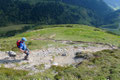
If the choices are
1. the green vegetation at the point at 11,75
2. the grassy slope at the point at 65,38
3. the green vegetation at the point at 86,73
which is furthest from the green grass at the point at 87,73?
the grassy slope at the point at 65,38

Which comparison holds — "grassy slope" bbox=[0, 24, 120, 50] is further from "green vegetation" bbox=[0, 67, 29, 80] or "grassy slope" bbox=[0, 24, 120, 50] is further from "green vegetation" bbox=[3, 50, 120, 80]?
"green vegetation" bbox=[3, 50, 120, 80]

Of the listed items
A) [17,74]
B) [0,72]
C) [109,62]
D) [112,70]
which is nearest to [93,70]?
[112,70]

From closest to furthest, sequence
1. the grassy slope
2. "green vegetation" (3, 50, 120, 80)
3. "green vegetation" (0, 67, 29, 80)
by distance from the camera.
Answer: "green vegetation" (0, 67, 29, 80), "green vegetation" (3, 50, 120, 80), the grassy slope

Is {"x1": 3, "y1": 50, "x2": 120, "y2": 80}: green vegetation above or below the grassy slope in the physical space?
above

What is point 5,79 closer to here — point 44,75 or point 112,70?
point 44,75

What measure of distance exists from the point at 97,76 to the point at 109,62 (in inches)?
178

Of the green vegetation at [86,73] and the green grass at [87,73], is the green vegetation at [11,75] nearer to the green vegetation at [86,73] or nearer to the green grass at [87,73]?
the green vegetation at [86,73]

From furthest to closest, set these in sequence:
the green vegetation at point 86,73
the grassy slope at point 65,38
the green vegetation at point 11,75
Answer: the grassy slope at point 65,38 < the green vegetation at point 86,73 < the green vegetation at point 11,75

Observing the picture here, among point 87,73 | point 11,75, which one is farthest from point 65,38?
point 11,75

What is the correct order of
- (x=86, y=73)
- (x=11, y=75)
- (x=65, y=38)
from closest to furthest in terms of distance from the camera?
(x=11, y=75)
(x=86, y=73)
(x=65, y=38)

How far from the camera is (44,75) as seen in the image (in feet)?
38.5

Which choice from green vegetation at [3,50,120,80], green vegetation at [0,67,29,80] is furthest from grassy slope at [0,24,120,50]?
green vegetation at [3,50,120,80]

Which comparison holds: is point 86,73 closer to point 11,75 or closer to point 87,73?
point 87,73

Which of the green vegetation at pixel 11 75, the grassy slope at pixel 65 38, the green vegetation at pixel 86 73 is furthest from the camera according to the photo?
the grassy slope at pixel 65 38
